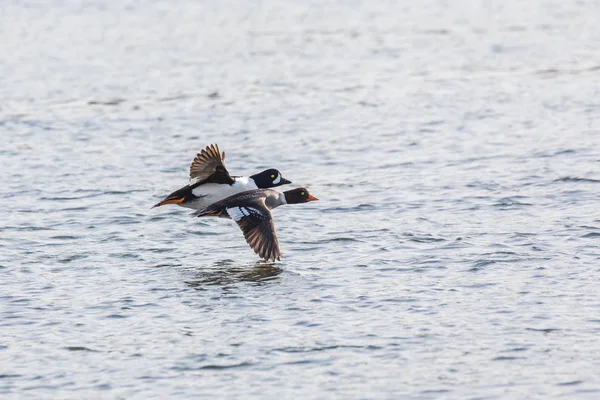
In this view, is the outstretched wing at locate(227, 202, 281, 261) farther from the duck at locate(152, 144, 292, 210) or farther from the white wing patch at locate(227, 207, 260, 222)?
the duck at locate(152, 144, 292, 210)

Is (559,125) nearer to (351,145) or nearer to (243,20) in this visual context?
(351,145)

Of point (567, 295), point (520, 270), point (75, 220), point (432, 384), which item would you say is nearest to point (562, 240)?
point (520, 270)

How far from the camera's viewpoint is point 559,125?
1902cm

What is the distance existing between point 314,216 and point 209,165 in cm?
154

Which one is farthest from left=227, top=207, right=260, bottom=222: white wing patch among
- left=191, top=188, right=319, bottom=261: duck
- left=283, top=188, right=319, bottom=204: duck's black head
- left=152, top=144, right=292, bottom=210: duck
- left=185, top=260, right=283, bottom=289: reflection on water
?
left=152, top=144, right=292, bottom=210: duck

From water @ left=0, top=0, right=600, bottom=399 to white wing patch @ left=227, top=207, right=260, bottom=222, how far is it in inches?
19.9

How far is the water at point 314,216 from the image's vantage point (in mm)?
9055

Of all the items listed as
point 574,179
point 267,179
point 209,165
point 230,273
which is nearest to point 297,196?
point 267,179

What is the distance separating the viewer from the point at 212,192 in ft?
45.7

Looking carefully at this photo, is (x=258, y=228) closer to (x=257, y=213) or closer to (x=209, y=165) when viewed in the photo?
(x=257, y=213)

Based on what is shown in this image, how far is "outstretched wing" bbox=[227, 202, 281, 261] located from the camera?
11805 millimetres

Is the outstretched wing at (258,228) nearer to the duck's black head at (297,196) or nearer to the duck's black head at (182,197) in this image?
the duck's black head at (297,196)

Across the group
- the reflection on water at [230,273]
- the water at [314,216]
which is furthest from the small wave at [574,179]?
the reflection on water at [230,273]

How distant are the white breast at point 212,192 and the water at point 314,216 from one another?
1.20 ft
